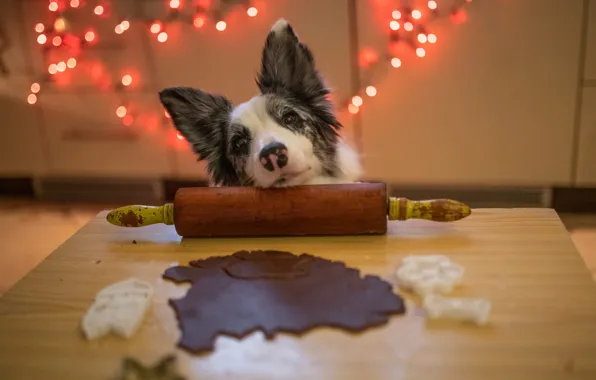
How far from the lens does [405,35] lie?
7.32 ft

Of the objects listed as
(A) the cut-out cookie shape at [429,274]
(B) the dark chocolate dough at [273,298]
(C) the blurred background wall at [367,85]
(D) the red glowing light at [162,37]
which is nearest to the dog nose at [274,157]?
(B) the dark chocolate dough at [273,298]

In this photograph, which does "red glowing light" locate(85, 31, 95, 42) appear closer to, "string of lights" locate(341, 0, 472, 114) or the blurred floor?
the blurred floor

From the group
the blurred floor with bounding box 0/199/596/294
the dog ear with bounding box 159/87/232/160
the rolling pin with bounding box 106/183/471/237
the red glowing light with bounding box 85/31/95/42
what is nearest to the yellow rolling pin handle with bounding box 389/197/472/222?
the rolling pin with bounding box 106/183/471/237

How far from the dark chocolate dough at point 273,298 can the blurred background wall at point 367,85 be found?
4.54 ft

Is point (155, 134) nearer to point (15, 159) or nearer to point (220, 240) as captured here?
point (15, 159)

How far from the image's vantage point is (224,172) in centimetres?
132

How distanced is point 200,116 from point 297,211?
0.34m

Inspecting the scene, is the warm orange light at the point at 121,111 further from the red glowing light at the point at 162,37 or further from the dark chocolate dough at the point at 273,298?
the dark chocolate dough at the point at 273,298

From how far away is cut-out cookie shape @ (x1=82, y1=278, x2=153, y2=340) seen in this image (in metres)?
0.83

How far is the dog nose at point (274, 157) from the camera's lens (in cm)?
113

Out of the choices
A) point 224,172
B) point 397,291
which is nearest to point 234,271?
point 397,291

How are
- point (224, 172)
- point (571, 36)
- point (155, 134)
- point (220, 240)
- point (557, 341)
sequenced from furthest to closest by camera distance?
point (155, 134) → point (571, 36) → point (224, 172) → point (220, 240) → point (557, 341)

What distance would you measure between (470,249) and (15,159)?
2344 millimetres

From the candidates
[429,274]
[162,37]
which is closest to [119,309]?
[429,274]
